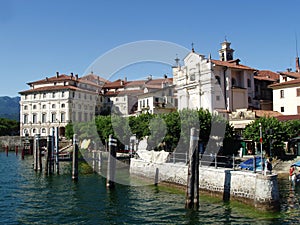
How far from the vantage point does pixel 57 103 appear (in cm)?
9219

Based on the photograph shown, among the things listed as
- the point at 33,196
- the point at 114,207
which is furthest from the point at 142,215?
the point at 33,196

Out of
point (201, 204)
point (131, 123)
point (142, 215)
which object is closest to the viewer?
point (142, 215)

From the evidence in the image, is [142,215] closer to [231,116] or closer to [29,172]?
[29,172]

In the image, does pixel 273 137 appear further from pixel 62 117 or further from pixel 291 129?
pixel 62 117

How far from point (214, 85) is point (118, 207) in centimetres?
4194

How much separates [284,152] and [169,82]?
3741 centimetres

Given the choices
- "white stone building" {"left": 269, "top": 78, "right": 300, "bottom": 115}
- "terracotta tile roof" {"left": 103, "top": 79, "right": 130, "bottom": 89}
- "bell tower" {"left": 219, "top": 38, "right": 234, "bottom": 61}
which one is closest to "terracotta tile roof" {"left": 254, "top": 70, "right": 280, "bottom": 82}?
"bell tower" {"left": 219, "top": 38, "right": 234, "bottom": 61}

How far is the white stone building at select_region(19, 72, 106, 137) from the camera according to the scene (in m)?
91.1

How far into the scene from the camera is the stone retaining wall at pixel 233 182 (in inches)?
800

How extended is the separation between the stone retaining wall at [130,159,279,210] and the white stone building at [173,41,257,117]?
1233 inches

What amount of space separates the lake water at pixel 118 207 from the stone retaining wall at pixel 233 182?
0.59 metres

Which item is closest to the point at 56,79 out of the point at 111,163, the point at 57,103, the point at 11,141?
the point at 57,103

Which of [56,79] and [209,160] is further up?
[56,79]

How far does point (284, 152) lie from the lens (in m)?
44.3
